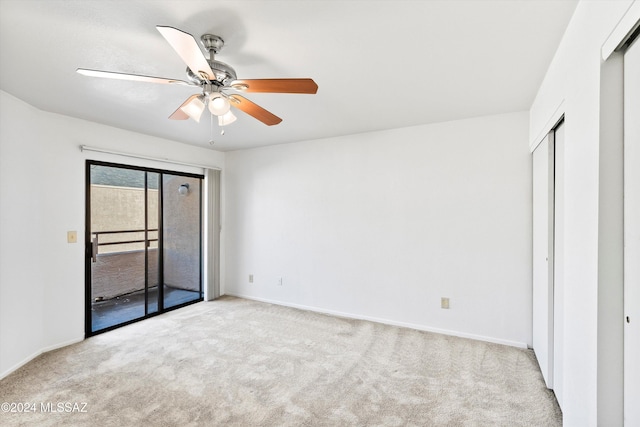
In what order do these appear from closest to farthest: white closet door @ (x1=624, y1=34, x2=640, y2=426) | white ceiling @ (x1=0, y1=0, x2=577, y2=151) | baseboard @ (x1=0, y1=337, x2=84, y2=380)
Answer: white closet door @ (x1=624, y1=34, x2=640, y2=426) → white ceiling @ (x1=0, y1=0, x2=577, y2=151) → baseboard @ (x1=0, y1=337, x2=84, y2=380)

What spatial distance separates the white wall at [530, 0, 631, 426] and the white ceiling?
26cm

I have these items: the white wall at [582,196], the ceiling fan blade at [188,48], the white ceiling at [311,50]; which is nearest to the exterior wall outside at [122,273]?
the white ceiling at [311,50]

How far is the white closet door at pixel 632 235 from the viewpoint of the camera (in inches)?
41.8

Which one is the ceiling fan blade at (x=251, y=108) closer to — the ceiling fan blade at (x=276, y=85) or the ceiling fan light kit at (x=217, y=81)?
the ceiling fan light kit at (x=217, y=81)

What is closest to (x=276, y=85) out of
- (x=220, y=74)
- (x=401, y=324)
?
(x=220, y=74)

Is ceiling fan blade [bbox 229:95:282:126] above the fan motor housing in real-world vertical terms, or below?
below

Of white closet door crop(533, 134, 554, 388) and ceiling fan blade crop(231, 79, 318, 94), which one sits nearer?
ceiling fan blade crop(231, 79, 318, 94)

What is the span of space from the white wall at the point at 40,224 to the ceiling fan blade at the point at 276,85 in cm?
242

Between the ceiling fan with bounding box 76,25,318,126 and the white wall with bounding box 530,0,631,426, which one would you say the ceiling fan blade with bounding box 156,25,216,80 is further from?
the white wall with bounding box 530,0,631,426

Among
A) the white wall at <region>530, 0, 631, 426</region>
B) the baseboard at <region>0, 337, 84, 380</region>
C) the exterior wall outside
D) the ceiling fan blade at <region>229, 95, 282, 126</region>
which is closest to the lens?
the white wall at <region>530, 0, 631, 426</region>

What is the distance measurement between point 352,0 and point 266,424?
8.36ft

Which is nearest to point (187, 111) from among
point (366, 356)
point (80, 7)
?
point (80, 7)

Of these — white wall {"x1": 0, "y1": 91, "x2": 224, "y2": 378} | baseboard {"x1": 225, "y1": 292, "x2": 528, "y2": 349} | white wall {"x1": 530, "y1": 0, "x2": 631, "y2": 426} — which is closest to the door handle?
white wall {"x1": 0, "y1": 91, "x2": 224, "y2": 378}

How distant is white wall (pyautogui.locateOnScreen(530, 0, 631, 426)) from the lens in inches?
48.4
